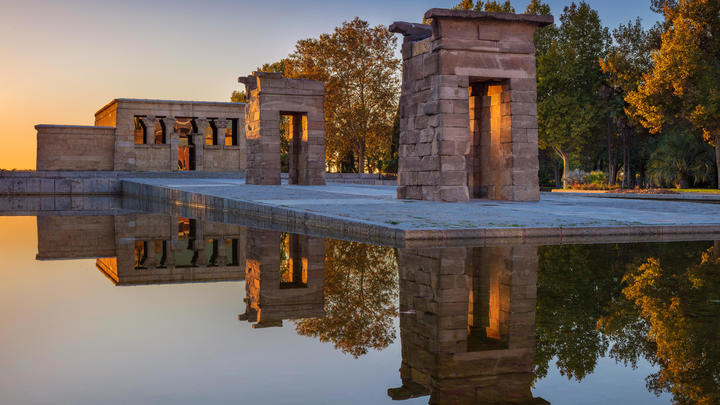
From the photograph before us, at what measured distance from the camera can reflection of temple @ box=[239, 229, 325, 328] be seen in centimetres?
528

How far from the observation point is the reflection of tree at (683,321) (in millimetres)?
3373

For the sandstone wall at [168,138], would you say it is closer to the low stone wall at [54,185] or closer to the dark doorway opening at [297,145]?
the low stone wall at [54,185]

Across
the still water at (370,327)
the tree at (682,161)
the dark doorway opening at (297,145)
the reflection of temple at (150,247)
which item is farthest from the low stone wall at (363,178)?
the still water at (370,327)

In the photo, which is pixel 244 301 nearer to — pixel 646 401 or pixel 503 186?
pixel 646 401

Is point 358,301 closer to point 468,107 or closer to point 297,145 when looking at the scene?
point 468,107

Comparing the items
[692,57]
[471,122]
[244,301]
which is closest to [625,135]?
[692,57]

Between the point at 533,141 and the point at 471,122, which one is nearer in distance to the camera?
the point at 533,141

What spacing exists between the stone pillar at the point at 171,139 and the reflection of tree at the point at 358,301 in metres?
41.6

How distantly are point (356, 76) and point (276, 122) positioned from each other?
25.4 metres

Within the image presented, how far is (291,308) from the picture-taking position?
5.45m

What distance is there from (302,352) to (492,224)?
6.41 m

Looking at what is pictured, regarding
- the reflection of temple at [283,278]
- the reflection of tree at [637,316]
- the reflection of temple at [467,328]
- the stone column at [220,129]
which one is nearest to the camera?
the reflection of temple at [467,328]

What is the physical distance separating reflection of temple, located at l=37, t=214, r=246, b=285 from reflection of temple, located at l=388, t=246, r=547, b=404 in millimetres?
2298

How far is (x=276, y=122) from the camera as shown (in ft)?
89.4
